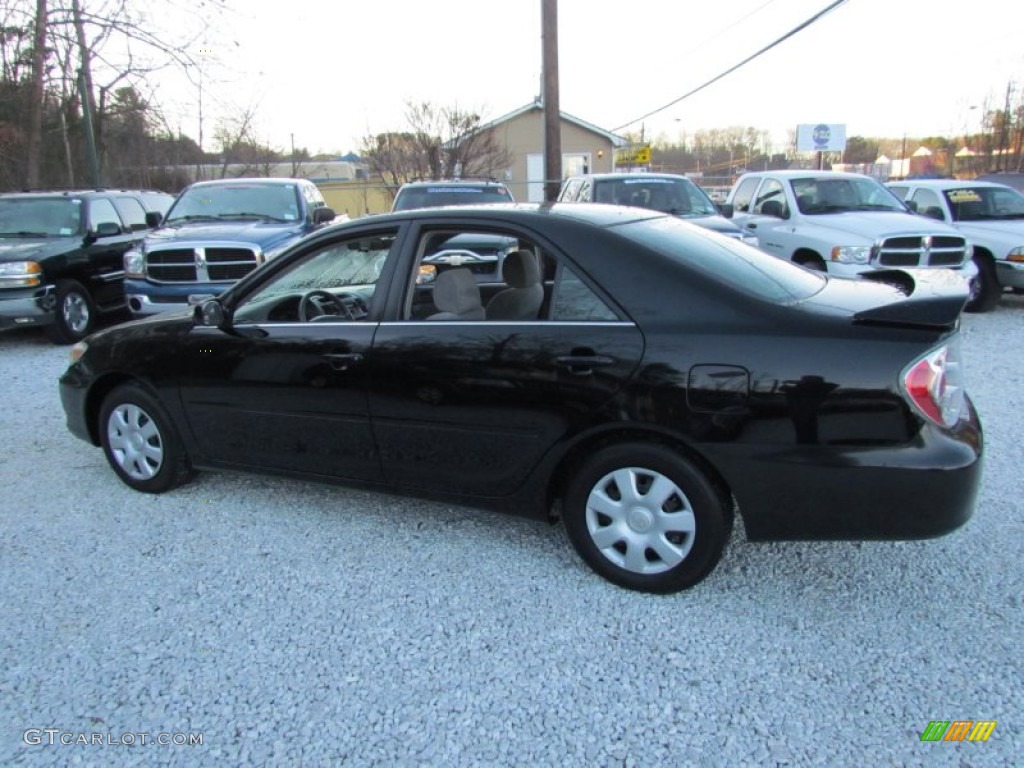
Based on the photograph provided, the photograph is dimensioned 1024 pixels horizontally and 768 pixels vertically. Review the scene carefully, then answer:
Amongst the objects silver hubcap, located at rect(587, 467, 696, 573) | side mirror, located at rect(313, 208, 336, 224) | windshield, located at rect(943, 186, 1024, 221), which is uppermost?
windshield, located at rect(943, 186, 1024, 221)

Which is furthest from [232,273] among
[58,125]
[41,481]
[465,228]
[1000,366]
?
[58,125]

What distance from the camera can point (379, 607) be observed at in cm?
303

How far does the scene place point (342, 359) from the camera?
3.43 meters

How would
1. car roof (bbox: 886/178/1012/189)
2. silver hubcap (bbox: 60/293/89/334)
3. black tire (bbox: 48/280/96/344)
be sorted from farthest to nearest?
car roof (bbox: 886/178/1012/189)
silver hubcap (bbox: 60/293/89/334)
black tire (bbox: 48/280/96/344)

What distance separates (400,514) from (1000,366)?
597 cm

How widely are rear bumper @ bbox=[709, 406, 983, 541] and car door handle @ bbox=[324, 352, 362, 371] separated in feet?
5.64

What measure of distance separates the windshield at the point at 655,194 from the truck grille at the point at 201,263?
479cm

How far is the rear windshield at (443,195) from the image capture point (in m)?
9.88

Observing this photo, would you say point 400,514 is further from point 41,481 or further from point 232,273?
point 232,273

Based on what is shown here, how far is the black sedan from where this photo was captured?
2.62 meters

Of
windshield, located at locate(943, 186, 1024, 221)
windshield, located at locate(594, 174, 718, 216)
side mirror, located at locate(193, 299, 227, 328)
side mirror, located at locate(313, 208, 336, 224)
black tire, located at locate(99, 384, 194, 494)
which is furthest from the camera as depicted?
windshield, located at locate(943, 186, 1024, 221)

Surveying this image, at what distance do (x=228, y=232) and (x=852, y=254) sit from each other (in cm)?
720

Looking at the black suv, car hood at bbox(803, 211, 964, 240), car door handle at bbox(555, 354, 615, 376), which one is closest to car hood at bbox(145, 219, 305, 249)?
the black suv

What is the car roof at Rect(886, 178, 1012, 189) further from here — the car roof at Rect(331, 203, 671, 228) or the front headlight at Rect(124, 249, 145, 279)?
the front headlight at Rect(124, 249, 145, 279)
